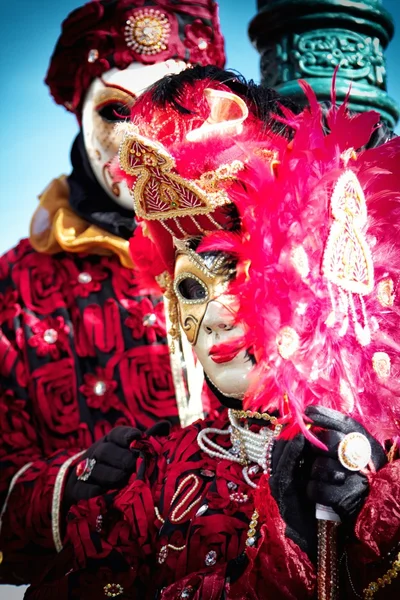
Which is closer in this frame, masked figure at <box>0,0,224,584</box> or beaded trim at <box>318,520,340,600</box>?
beaded trim at <box>318,520,340,600</box>

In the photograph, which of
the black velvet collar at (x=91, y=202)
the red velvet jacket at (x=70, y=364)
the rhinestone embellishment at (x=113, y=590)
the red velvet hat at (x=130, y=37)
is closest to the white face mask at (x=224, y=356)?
the rhinestone embellishment at (x=113, y=590)

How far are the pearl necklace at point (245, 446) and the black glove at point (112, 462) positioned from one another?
0.85ft

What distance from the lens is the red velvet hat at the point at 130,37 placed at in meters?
2.54

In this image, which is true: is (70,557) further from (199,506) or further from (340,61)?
(340,61)

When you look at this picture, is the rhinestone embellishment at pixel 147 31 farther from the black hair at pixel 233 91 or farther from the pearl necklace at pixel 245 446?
the pearl necklace at pixel 245 446

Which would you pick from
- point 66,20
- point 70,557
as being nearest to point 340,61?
point 66,20

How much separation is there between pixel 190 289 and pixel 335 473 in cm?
45

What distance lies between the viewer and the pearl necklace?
5.31ft

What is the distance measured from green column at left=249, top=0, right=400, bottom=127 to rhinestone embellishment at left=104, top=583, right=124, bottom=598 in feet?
4.26

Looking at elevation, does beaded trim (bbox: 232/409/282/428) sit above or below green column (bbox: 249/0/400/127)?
below

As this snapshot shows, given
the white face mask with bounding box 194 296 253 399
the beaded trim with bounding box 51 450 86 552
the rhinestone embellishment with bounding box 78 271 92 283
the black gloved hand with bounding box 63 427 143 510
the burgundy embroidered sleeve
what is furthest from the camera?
the rhinestone embellishment with bounding box 78 271 92 283

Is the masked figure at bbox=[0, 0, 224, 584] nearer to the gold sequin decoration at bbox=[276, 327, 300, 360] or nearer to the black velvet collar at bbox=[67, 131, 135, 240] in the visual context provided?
the black velvet collar at bbox=[67, 131, 135, 240]

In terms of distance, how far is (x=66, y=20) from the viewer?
8.62 ft

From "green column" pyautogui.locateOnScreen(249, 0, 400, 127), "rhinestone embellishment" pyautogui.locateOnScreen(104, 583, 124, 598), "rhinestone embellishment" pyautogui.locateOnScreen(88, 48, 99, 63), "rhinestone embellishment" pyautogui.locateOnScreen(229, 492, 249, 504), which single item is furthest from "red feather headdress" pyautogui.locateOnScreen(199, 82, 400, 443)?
"rhinestone embellishment" pyautogui.locateOnScreen(88, 48, 99, 63)
